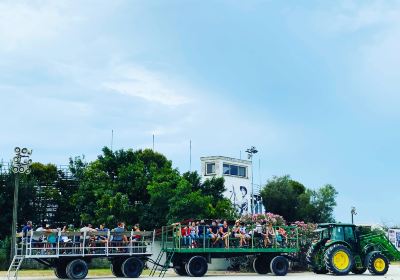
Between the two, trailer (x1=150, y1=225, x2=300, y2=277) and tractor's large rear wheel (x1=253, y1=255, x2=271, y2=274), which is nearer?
trailer (x1=150, y1=225, x2=300, y2=277)

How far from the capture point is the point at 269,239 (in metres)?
30.3

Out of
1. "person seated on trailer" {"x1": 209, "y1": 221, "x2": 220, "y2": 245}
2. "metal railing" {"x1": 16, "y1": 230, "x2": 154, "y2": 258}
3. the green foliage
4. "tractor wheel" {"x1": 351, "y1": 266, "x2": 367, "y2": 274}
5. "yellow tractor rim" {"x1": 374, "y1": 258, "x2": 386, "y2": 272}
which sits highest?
the green foliage

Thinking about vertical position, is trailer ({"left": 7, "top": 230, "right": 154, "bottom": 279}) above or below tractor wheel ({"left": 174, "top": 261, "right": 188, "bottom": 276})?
above

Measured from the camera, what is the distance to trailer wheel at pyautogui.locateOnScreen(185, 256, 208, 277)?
2847cm

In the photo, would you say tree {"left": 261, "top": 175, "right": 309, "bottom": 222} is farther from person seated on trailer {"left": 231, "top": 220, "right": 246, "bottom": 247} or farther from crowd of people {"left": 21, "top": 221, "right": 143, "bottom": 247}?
crowd of people {"left": 21, "top": 221, "right": 143, "bottom": 247}

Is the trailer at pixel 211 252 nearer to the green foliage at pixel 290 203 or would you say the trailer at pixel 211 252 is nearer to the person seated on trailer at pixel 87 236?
the person seated on trailer at pixel 87 236

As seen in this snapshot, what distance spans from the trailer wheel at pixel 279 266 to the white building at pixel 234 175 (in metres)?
33.5

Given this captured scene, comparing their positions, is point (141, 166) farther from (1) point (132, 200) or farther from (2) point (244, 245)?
(2) point (244, 245)

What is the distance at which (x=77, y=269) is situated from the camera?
85.8 feet

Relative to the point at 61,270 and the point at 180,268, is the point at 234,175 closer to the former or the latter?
the point at 180,268

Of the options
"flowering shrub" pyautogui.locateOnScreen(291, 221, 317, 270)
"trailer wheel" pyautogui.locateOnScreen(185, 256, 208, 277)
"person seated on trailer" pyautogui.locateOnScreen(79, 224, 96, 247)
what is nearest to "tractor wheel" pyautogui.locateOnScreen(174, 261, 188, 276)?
"trailer wheel" pyautogui.locateOnScreen(185, 256, 208, 277)

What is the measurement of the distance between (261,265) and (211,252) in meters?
3.71

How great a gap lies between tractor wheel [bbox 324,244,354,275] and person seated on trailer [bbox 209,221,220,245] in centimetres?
509

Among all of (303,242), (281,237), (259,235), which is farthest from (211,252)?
(303,242)
